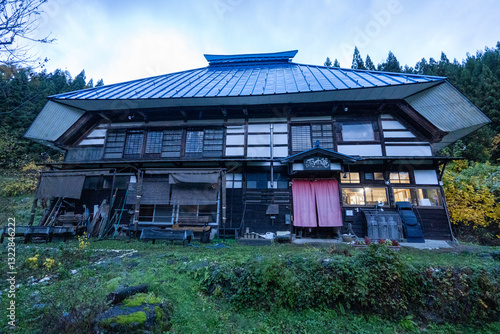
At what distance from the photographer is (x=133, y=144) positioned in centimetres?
1262

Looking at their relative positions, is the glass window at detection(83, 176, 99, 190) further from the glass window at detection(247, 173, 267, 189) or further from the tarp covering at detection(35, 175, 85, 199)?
the glass window at detection(247, 173, 267, 189)

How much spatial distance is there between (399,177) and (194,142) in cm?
1146

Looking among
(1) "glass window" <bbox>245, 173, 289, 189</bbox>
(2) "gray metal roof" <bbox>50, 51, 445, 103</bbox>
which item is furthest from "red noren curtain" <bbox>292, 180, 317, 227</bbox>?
(2) "gray metal roof" <bbox>50, 51, 445, 103</bbox>

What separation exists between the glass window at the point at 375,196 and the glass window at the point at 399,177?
0.79 meters

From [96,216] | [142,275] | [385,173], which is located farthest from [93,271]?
[385,173]

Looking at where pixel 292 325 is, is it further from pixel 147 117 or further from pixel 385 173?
pixel 147 117

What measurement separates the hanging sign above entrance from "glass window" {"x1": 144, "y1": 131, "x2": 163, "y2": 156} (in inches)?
342

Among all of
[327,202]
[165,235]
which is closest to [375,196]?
[327,202]

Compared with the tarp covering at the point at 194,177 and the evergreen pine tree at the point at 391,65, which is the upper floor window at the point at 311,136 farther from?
the evergreen pine tree at the point at 391,65

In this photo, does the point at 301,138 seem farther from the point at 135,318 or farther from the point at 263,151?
the point at 135,318

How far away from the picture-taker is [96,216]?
35.1 ft

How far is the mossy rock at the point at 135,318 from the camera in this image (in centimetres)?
289

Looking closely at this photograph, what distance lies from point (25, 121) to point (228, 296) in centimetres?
3683

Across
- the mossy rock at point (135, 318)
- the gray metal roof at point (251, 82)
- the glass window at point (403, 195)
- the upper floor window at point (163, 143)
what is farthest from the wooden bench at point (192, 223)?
the glass window at point (403, 195)
